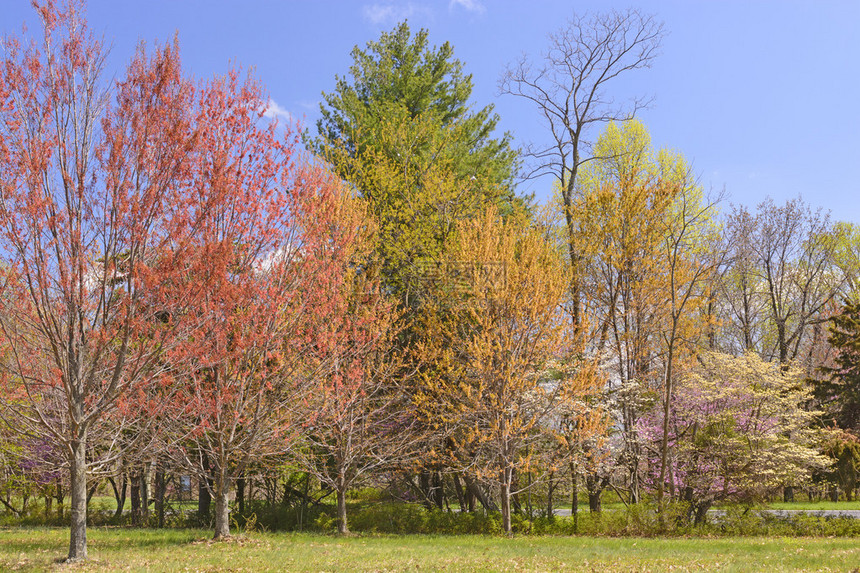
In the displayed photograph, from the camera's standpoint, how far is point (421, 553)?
11.2 meters

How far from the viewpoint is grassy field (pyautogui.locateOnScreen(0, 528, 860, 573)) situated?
924 centimetres

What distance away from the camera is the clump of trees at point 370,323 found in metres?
9.48

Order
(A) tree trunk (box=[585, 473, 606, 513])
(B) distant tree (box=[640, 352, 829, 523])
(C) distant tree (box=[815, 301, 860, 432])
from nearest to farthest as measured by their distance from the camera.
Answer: (B) distant tree (box=[640, 352, 829, 523]), (A) tree trunk (box=[585, 473, 606, 513]), (C) distant tree (box=[815, 301, 860, 432])

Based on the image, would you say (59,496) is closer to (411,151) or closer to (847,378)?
(411,151)

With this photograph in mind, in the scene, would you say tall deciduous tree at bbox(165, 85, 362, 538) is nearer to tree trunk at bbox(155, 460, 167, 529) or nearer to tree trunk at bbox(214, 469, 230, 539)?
tree trunk at bbox(214, 469, 230, 539)

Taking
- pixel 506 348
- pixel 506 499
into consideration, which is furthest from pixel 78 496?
pixel 506 499

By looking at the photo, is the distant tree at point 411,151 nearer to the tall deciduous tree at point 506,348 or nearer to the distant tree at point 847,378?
the tall deciduous tree at point 506,348

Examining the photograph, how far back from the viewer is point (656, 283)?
18812 mm

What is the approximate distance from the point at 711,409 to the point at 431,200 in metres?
10.2

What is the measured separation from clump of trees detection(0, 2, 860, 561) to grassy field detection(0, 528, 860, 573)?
1.13m

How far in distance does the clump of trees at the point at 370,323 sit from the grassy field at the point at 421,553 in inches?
44.4

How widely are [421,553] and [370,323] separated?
19.0 ft

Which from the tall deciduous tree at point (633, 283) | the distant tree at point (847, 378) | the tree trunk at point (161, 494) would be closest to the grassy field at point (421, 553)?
the tree trunk at point (161, 494)

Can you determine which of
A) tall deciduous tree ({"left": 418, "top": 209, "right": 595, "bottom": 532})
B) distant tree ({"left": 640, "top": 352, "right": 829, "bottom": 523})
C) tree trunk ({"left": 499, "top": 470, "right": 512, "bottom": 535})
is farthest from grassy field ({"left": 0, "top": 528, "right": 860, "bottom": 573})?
distant tree ({"left": 640, "top": 352, "right": 829, "bottom": 523})
